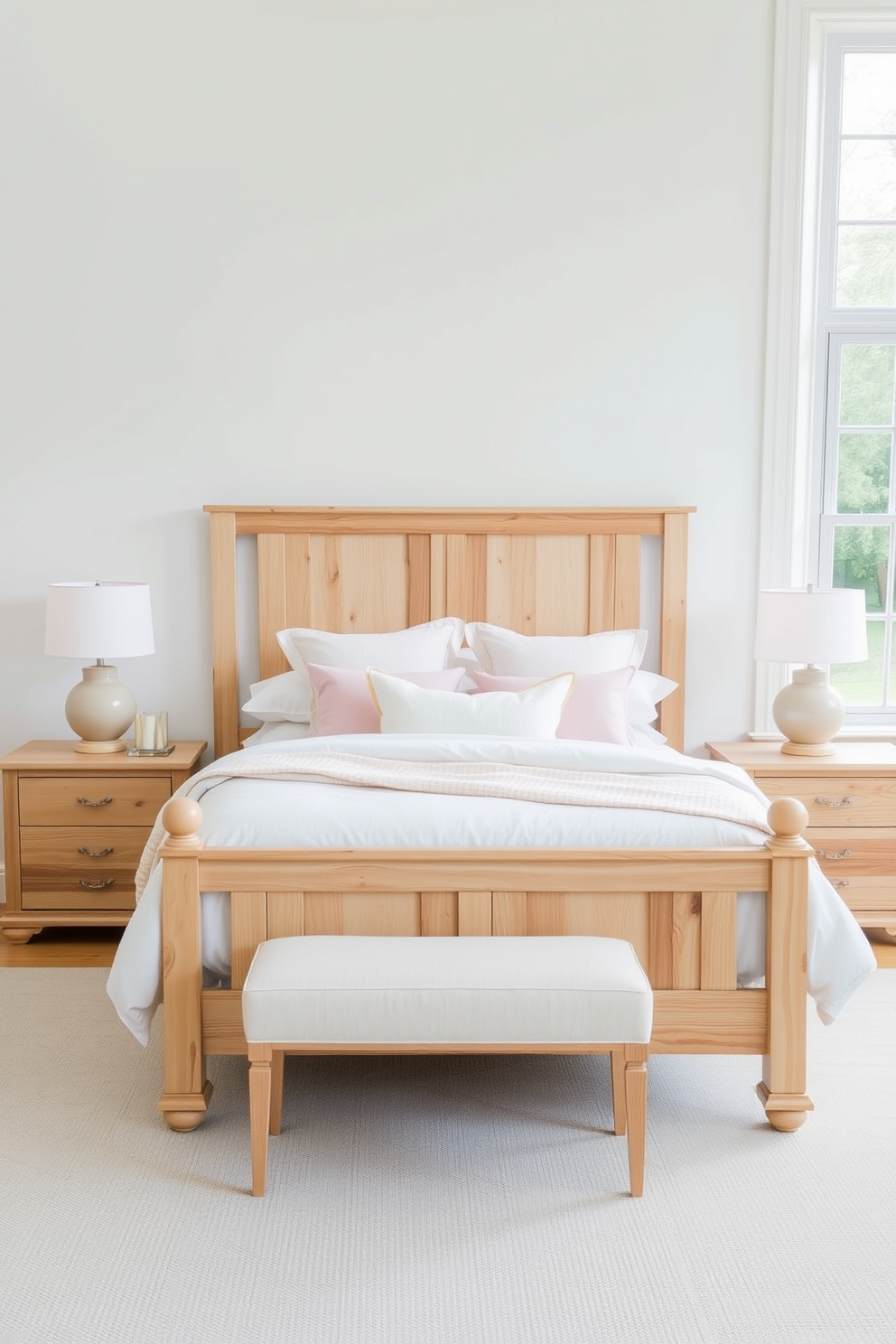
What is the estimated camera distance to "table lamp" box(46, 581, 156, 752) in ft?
11.6

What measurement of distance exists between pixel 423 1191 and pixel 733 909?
814mm

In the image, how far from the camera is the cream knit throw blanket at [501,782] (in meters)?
2.52

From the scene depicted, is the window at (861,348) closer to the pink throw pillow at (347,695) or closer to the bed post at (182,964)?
the pink throw pillow at (347,695)

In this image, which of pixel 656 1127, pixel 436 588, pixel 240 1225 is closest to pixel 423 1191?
pixel 240 1225

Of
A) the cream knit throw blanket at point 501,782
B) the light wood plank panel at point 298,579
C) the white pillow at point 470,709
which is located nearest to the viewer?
the cream knit throw blanket at point 501,782

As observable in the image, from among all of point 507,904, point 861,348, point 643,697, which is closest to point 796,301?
point 861,348

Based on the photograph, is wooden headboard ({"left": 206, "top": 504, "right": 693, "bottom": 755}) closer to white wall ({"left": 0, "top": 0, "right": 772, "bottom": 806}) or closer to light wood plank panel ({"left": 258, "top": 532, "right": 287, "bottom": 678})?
light wood plank panel ({"left": 258, "top": 532, "right": 287, "bottom": 678})

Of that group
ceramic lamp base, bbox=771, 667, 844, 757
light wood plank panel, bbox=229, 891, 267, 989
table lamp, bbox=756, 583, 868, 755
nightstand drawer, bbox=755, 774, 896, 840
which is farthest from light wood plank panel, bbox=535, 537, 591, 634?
light wood plank panel, bbox=229, 891, 267, 989

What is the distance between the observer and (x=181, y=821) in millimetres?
2355

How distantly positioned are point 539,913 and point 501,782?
0.33m

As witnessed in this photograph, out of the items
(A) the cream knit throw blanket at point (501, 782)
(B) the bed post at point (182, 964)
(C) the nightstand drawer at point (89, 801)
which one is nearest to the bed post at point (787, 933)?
(A) the cream knit throw blanket at point (501, 782)

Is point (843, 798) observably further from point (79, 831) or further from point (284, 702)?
point (79, 831)

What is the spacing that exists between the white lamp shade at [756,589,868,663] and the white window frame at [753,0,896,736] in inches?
A: 14.6

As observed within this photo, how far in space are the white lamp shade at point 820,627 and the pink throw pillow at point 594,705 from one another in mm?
531
